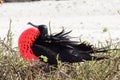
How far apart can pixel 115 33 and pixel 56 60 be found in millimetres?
5232

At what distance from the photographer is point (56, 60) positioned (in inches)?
82.4

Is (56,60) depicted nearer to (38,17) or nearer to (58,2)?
(38,17)

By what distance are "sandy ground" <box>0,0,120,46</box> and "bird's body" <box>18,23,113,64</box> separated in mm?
5054

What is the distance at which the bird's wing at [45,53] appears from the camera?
2.11 metres

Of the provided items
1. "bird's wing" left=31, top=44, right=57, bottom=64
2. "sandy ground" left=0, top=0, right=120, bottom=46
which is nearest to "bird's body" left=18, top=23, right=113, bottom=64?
"bird's wing" left=31, top=44, right=57, bottom=64

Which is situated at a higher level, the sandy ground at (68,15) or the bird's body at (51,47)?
the bird's body at (51,47)

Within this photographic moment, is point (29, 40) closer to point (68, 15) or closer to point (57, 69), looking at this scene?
point (57, 69)

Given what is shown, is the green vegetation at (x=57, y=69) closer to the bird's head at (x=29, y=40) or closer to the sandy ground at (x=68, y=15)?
the bird's head at (x=29, y=40)

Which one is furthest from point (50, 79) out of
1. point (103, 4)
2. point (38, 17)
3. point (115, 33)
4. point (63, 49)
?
point (103, 4)

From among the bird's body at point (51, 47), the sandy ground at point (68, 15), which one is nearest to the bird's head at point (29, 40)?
the bird's body at point (51, 47)

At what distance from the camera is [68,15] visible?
916 cm

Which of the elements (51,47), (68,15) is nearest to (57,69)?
(51,47)

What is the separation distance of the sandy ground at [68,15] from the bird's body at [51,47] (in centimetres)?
505

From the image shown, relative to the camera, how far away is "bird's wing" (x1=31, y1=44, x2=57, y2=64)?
2109 millimetres
